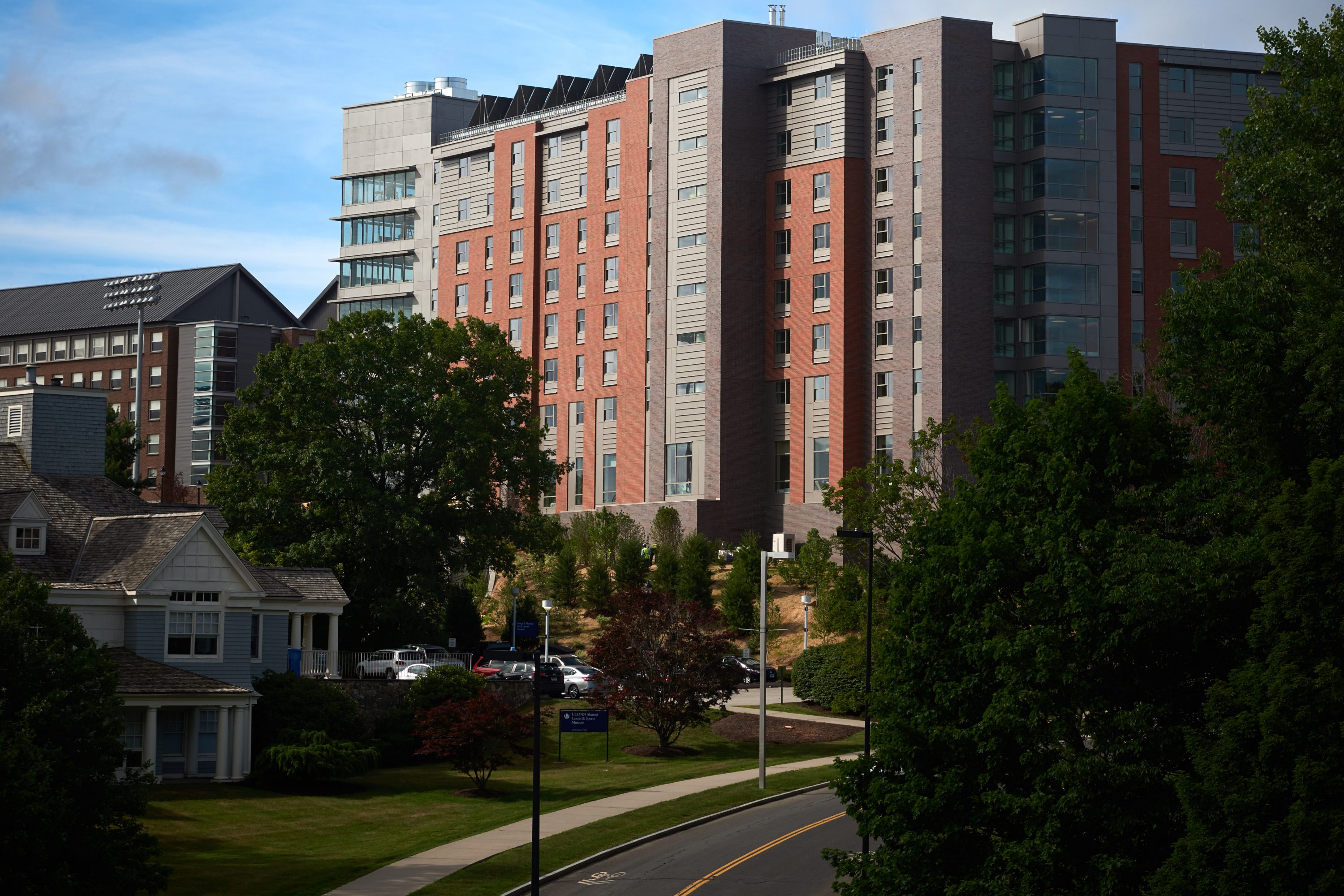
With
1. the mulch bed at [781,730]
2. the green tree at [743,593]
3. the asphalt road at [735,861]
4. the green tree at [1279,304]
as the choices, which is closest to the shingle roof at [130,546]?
the asphalt road at [735,861]

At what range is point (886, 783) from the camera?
27797 mm

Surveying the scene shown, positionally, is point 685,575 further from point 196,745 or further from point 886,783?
point 886,783

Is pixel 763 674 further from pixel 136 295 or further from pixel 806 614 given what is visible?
pixel 136 295

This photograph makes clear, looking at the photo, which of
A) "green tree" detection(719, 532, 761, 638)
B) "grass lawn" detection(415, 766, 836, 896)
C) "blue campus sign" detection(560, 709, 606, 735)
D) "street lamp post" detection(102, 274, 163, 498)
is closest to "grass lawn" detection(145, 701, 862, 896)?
"grass lawn" detection(415, 766, 836, 896)

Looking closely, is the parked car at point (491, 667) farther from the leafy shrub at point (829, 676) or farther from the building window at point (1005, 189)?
the building window at point (1005, 189)

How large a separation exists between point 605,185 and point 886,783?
8037 centimetres

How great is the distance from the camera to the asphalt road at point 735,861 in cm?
3381

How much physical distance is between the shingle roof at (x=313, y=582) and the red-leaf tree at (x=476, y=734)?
8.19 meters

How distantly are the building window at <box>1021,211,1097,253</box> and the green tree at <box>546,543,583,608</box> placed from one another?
32.1 metres

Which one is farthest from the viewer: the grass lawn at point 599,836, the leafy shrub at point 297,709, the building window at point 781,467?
the building window at point 781,467

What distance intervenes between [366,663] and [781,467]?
1540 inches

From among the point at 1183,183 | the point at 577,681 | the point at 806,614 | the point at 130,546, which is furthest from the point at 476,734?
the point at 1183,183

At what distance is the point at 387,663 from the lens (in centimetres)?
6219

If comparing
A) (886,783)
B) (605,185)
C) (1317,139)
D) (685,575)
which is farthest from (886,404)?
(886,783)
